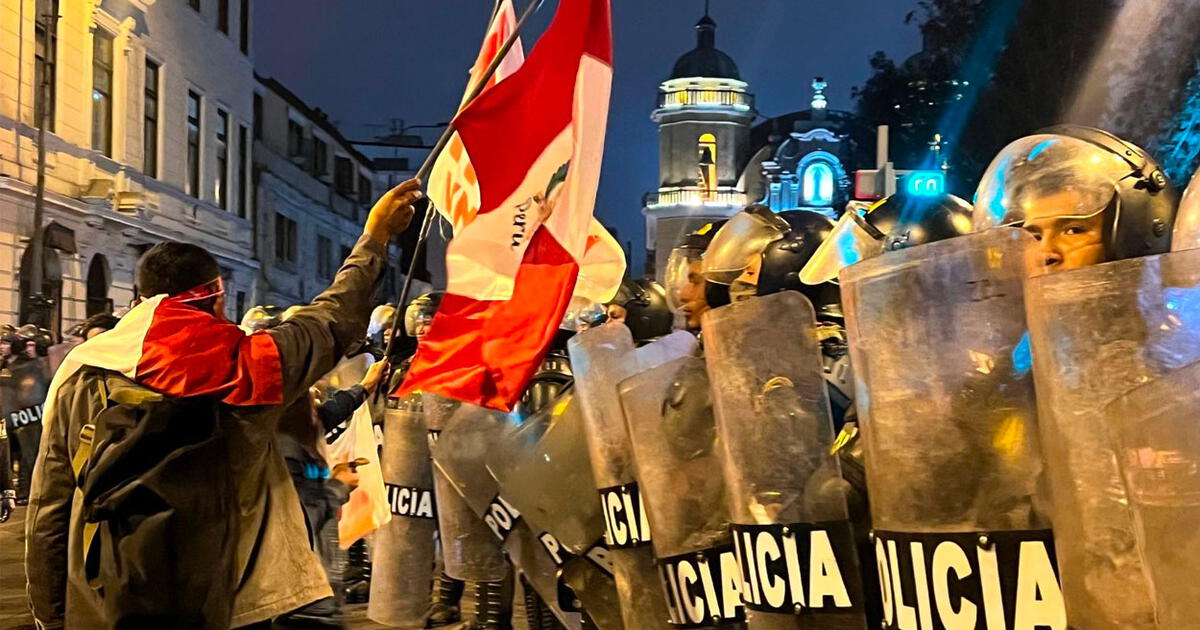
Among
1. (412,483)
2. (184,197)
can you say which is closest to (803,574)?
(412,483)

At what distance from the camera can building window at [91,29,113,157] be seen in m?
21.0

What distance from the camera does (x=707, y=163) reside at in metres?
69.1

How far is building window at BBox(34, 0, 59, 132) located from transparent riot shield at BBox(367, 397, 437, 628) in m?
13.5

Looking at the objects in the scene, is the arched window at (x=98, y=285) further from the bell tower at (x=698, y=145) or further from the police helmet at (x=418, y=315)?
the bell tower at (x=698, y=145)

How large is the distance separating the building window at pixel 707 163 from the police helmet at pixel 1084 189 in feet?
217

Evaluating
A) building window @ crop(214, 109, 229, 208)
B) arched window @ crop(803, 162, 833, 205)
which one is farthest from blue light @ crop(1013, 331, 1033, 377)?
arched window @ crop(803, 162, 833, 205)

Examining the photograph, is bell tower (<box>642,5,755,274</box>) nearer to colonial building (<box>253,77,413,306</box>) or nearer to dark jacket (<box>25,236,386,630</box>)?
colonial building (<box>253,77,413,306</box>)

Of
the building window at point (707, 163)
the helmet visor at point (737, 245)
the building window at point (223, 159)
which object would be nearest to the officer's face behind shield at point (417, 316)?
the helmet visor at point (737, 245)

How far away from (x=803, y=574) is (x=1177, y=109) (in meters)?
19.7

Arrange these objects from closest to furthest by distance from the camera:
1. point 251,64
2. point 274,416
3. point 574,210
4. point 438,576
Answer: point 274,416 → point 574,210 → point 438,576 → point 251,64

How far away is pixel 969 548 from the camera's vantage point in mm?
2307

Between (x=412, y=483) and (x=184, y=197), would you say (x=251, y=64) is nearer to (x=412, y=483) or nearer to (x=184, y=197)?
(x=184, y=197)

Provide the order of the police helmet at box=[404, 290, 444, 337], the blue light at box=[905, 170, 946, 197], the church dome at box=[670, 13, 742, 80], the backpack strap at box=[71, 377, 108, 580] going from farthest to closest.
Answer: the church dome at box=[670, 13, 742, 80] < the police helmet at box=[404, 290, 444, 337] < the blue light at box=[905, 170, 946, 197] < the backpack strap at box=[71, 377, 108, 580]

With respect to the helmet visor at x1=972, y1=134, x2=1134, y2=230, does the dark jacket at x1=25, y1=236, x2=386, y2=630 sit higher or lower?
lower
